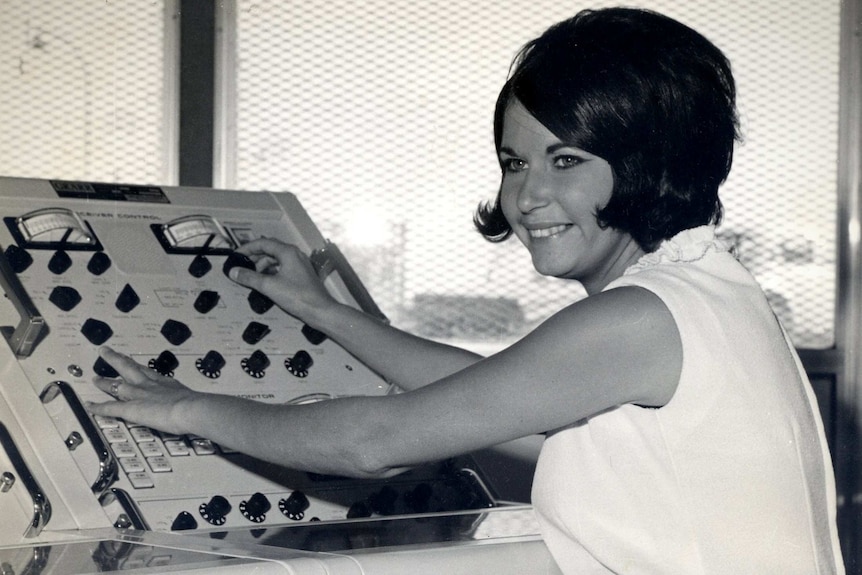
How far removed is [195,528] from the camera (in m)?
1.38

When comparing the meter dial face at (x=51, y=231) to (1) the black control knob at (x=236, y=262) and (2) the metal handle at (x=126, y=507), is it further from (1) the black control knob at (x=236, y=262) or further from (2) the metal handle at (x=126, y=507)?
(2) the metal handle at (x=126, y=507)

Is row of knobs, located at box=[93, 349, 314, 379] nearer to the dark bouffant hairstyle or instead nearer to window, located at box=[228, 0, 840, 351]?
the dark bouffant hairstyle

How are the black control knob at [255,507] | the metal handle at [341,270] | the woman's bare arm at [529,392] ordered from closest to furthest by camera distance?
the woman's bare arm at [529,392]
the black control knob at [255,507]
the metal handle at [341,270]

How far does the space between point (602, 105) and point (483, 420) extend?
0.44 meters

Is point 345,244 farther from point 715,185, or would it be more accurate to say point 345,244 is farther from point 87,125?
point 715,185

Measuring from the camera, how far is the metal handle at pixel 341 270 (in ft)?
5.85

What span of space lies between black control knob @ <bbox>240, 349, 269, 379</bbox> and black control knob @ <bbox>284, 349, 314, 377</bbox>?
0.15 feet

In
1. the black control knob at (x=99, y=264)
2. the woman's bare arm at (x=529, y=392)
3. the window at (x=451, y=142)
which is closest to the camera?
the woman's bare arm at (x=529, y=392)

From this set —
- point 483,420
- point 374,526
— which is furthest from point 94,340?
point 483,420

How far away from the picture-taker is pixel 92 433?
1.34 meters

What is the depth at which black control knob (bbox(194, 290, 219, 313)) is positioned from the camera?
1621 mm

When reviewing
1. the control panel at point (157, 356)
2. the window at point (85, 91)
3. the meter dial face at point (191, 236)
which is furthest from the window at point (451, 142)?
the meter dial face at point (191, 236)

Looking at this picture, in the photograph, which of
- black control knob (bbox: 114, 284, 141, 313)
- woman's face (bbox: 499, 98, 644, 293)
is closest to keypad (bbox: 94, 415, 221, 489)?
black control knob (bbox: 114, 284, 141, 313)

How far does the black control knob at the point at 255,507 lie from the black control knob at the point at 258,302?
0.34 metres
